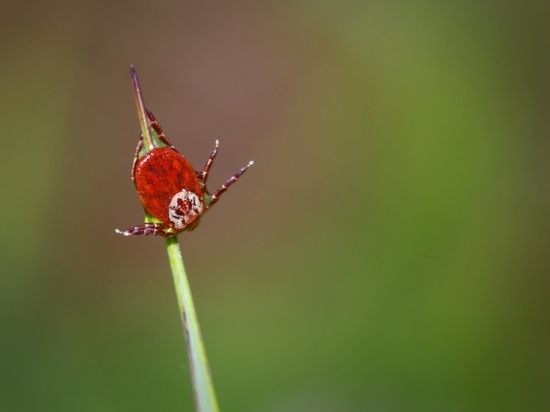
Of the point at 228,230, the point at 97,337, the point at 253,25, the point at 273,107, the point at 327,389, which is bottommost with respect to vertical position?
the point at 327,389

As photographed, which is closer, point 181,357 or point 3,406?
point 3,406

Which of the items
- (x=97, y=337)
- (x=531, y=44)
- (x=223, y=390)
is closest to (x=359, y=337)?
(x=223, y=390)

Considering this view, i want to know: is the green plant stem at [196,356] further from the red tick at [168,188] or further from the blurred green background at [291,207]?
the blurred green background at [291,207]

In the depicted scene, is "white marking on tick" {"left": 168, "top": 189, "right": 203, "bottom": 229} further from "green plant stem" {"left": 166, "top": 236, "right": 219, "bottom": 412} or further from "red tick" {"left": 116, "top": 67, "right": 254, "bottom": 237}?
"green plant stem" {"left": 166, "top": 236, "right": 219, "bottom": 412}

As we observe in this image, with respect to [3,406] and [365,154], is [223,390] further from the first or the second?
[365,154]

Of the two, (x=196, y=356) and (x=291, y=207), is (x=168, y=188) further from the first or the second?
(x=291, y=207)

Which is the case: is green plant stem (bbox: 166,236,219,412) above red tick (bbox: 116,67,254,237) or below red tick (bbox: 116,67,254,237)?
below

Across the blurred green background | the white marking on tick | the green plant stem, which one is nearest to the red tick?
the white marking on tick

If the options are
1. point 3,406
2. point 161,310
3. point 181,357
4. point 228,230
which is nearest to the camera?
point 3,406
